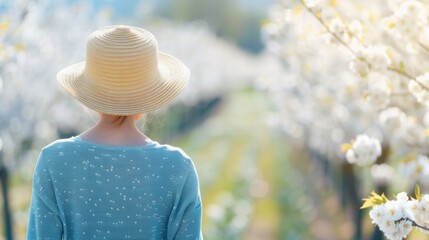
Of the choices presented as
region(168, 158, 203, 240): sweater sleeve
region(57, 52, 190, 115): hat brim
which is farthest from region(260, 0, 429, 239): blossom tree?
region(57, 52, 190, 115): hat brim

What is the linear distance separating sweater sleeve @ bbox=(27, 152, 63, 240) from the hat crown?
35 cm

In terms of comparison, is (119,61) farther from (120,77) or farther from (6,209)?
(6,209)

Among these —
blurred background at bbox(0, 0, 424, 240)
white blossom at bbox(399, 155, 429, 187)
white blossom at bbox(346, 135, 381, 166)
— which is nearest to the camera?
white blossom at bbox(346, 135, 381, 166)

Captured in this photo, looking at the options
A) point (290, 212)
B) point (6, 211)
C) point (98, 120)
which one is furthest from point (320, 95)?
point (98, 120)

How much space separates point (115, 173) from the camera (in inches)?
107

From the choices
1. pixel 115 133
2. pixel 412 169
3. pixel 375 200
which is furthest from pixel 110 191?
pixel 412 169

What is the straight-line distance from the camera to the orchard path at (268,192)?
46.9 feet

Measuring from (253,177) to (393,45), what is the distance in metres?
14.2

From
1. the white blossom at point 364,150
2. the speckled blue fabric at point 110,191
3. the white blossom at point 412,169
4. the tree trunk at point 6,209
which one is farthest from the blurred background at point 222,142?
the white blossom at point 412,169

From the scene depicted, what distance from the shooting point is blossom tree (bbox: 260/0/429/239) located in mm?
4605

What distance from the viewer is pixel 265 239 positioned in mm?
13641

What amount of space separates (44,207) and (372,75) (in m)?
3.92

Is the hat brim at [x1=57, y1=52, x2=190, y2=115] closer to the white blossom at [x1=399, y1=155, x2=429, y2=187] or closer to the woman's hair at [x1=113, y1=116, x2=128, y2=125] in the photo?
the woman's hair at [x1=113, y1=116, x2=128, y2=125]

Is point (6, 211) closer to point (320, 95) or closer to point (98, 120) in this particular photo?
point (320, 95)
